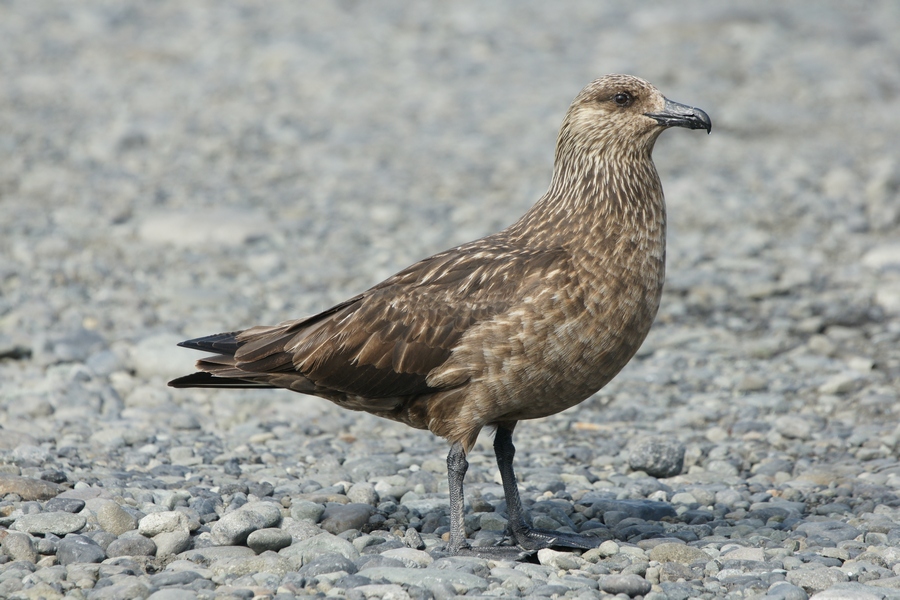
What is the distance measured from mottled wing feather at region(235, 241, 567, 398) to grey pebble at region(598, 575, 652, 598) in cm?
133

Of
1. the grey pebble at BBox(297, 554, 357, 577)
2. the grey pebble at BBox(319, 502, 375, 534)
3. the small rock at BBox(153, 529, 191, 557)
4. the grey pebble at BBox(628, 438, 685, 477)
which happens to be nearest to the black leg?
the grey pebble at BBox(319, 502, 375, 534)

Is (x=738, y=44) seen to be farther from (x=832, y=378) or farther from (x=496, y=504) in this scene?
(x=496, y=504)

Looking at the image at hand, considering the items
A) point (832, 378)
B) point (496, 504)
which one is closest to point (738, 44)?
point (832, 378)

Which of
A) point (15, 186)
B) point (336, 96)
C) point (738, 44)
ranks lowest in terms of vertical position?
point (15, 186)

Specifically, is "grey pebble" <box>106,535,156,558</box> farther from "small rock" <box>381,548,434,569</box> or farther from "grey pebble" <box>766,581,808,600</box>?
"grey pebble" <box>766,581,808,600</box>

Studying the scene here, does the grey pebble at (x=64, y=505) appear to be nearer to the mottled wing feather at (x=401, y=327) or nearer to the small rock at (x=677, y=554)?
the mottled wing feather at (x=401, y=327)

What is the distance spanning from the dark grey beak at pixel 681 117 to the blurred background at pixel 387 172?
2.90 m

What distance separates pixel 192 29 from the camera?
1766 cm

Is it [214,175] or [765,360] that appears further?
[214,175]

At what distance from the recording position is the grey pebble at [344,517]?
5.92m

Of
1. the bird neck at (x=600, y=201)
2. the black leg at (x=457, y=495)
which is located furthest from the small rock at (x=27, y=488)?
the bird neck at (x=600, y=201)

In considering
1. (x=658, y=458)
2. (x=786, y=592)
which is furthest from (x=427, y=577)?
(x=658, y=458)

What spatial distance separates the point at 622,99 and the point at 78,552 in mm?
3598

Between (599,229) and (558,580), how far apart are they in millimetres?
1791
